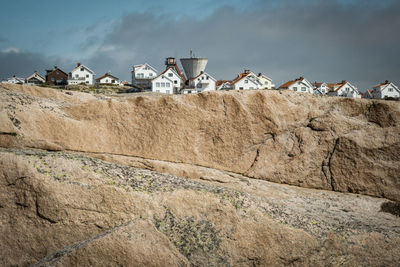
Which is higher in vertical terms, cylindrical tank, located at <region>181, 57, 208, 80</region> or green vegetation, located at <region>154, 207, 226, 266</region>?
cylindrical tank, located at <region>181, 57, 208, 80</region>

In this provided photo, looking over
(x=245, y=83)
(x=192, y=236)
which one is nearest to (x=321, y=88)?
(x=245, y=83)

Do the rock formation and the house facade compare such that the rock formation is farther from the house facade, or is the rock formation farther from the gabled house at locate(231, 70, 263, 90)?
the house facade

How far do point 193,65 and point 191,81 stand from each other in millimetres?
3807

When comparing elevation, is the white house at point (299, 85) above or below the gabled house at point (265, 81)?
below

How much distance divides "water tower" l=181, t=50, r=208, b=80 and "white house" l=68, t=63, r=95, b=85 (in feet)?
106

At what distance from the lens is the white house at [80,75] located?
98.7 m

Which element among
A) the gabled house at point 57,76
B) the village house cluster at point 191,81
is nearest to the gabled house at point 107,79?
the village house cluster at point 191,81

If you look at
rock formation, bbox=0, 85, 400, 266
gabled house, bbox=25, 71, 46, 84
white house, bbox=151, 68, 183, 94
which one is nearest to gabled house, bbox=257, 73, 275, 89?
white house, bbox=151, 68, 183, 94

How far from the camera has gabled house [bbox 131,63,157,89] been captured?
95.2m

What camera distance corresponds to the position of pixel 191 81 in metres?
82.2

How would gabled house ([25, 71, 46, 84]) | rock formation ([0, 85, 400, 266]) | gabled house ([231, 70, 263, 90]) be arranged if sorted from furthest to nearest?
gabled house ([25, 71, 46, 84]), gabled house ([231, 70, 263, 90]), rock formation ([0, 85, 400, 266])

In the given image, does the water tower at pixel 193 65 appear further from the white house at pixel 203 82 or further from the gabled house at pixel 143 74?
the gabled house at pixel 143 74

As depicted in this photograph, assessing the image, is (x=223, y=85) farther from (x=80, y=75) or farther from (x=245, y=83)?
(x=80, y=75)

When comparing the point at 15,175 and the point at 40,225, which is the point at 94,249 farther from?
the point at 15,175
